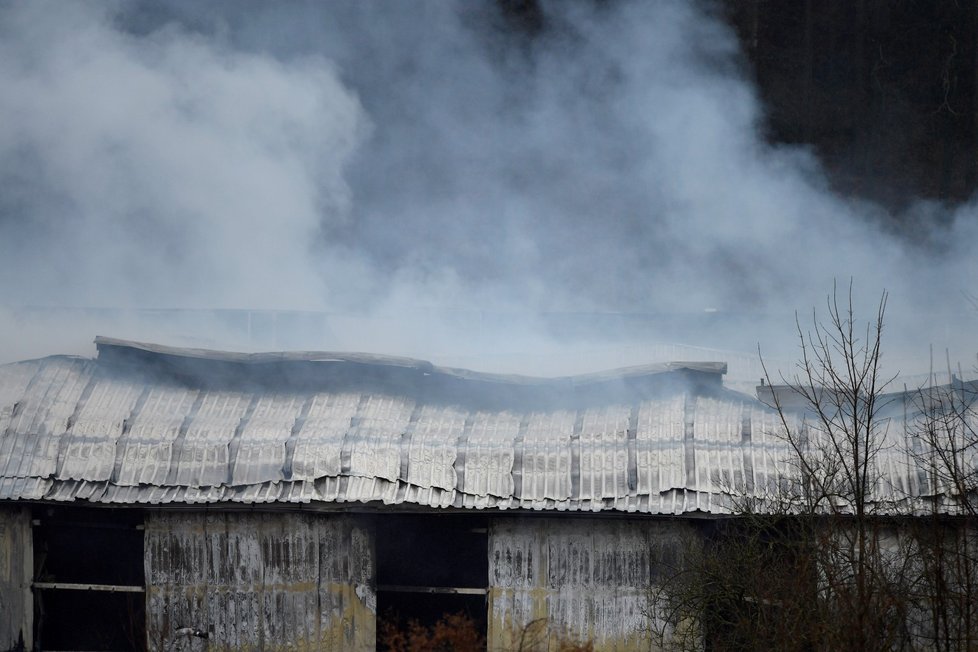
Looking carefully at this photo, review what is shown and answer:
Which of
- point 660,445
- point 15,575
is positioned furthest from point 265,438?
point 660,445

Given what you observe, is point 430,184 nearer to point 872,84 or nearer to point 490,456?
point 872,84

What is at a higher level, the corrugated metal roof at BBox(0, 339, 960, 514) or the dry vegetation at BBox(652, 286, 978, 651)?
the corrugated metal roof at BBox(0, 339, 960, 514)

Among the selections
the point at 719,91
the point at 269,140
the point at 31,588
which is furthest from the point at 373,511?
the point at 719,91

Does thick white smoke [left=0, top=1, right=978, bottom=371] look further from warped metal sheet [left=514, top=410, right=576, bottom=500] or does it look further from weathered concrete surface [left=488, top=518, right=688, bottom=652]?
weathered concrete surface [left=488, top=518, right=688, bottom=652]

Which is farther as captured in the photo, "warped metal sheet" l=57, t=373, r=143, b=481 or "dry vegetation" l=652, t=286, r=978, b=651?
"warped metal sheet" l=57, t=373, r=143, b=481

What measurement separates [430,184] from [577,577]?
335 inches

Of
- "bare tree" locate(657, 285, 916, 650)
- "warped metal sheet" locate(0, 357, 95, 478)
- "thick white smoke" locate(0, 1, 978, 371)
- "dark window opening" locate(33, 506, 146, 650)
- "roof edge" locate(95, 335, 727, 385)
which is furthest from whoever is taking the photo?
"thick white smoke" locate(0, 1, 978, 371)

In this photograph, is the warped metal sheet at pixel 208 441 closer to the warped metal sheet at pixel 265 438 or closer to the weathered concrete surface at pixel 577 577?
the warped metal sheet at pixel 265 438

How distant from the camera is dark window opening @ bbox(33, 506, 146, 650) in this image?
675 cm

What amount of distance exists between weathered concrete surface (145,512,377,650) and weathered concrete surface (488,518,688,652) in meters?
0.84

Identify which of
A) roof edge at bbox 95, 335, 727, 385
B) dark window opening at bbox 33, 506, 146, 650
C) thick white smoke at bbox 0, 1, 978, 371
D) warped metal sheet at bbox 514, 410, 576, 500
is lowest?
dark window opening at bbox 33, 506, 146, 650

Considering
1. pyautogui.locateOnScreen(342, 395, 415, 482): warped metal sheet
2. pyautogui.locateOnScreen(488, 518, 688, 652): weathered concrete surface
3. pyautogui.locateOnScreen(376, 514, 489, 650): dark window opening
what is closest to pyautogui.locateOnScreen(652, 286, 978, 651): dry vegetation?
pyautogui.locateOnScreen(488, 518, 688, 652): weathered concrete surface

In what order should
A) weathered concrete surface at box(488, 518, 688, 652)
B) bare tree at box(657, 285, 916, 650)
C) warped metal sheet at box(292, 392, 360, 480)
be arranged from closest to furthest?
bare tree at box(657, 285, 916, 650), weathered concrete surface at box(488, 518, 688, 652), warped metal sheet at box(292, 392, 360, 480)

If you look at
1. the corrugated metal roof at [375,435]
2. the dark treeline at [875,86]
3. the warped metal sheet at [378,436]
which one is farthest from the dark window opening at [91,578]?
the dark treeline at [875,86]
